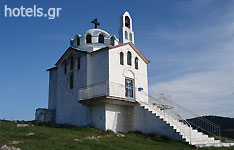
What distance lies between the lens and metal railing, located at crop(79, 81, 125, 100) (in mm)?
20375

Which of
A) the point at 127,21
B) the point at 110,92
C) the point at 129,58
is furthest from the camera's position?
the point at 127,21

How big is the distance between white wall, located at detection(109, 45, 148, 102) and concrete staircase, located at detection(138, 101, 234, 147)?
277 centimetres

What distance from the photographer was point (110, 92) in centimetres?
2038

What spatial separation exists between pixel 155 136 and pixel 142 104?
10.9 feet

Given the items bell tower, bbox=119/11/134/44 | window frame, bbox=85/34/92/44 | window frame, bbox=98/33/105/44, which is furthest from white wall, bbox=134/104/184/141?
window frame, bbox=85/34/92/44

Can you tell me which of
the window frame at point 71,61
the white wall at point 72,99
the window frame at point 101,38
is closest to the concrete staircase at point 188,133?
the white wall at point 72,99

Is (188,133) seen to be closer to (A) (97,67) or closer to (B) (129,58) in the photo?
(B) (129,58)

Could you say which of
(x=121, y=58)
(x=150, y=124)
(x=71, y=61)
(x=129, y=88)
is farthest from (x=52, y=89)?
(x=150, y=124)

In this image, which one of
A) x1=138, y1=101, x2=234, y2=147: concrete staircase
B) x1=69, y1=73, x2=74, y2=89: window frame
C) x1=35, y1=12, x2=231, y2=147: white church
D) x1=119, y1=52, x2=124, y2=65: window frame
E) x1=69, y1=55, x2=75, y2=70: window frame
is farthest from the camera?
x1=69, y1=55, x2=75, y2=70: window frame

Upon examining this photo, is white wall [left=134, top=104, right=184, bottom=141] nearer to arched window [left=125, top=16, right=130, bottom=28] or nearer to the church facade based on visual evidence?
the church facade

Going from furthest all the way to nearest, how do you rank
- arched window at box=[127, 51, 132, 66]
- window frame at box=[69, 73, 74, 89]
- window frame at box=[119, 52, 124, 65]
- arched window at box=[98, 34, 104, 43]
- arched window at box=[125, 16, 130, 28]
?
arched window at box=[125, 16, 130, 28]
arched window at box=[98, 34, 104, 43]
window frame at box=[69, 73, 74, 89]
arched window at box=[127, 51, 132, 66]
window frame at box=[119, 52, 124, 65]

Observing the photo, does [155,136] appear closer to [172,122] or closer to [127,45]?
[172,122]

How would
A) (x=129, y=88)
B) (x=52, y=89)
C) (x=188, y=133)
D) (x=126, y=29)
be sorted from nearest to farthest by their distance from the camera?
(x=188, y=133) → (x=129, y=88) → (x=126, y=29) → (x=52, y=89)

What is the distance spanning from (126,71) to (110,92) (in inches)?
127
